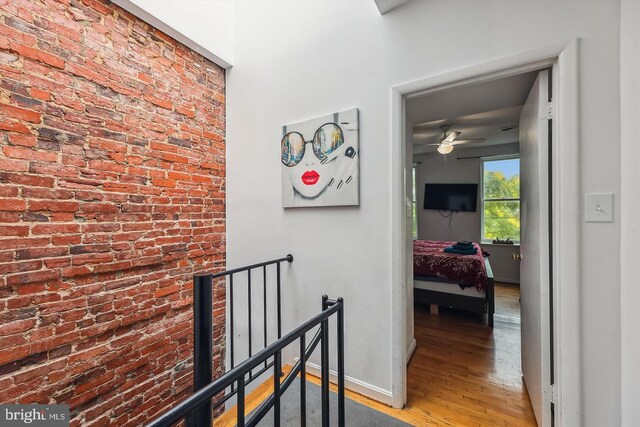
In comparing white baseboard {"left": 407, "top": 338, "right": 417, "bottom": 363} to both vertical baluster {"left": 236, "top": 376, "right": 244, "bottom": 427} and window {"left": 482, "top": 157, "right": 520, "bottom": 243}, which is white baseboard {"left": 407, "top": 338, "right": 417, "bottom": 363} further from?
window {"left": 482, "top": 157, "right": 520, "bottom": 243}

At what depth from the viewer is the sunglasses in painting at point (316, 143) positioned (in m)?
1.90

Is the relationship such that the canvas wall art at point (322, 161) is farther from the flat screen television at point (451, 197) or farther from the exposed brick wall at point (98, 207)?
the flat screen television at point (451, 197)

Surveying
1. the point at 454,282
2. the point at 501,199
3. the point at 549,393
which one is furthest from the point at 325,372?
the point at 501,199

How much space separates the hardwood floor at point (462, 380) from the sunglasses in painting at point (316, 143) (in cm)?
163

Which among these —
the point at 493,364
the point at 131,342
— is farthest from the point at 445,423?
the point at 131,342

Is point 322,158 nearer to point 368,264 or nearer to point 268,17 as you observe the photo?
point 368,264

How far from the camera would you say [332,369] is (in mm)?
1936

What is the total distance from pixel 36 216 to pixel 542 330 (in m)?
2.78

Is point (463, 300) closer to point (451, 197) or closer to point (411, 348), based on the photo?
point (411, 348)

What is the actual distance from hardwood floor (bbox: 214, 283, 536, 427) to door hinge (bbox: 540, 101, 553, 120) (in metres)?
1.75

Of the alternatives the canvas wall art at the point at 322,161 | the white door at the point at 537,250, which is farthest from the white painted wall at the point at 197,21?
the white door at the point at 537,250

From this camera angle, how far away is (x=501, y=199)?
5.11m

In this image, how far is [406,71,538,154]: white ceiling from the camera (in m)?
1.84

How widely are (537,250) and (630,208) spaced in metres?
0.47
